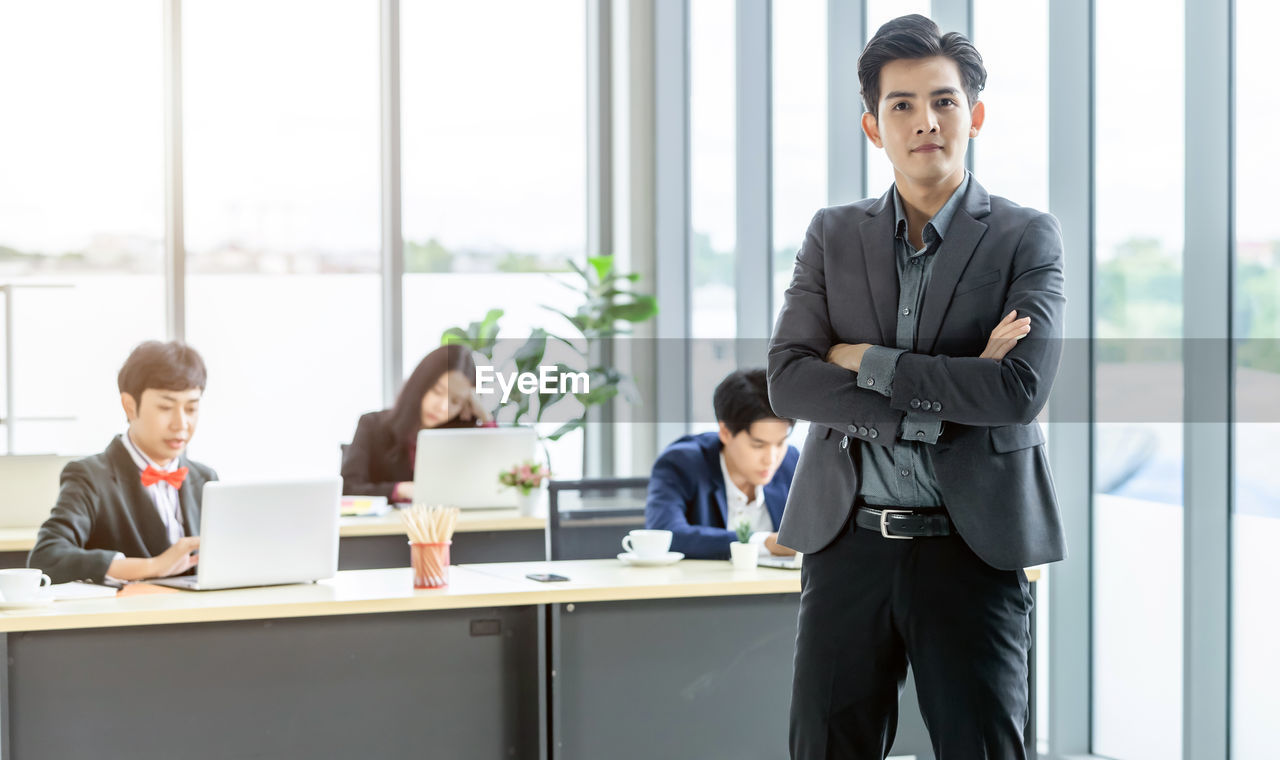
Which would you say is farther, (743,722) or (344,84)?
(344,84)

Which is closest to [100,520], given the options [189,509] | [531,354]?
[189,509]

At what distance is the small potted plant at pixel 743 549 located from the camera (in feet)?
11.2

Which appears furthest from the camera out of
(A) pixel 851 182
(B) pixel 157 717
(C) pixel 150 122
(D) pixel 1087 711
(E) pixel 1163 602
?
(C) pixel 150 122

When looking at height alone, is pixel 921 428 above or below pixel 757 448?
above

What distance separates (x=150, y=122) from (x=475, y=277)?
1.93 meters

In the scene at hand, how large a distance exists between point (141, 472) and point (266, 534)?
672mm

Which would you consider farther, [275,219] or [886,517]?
[275,219]

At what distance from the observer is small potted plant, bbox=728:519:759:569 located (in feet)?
11.2

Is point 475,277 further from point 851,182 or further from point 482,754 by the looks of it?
point 482,754

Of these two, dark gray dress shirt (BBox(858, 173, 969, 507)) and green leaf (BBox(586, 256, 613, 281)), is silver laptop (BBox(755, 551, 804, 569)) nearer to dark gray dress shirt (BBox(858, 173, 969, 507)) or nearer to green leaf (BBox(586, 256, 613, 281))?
dark gray dress shirt (BBox(858, 173, 969, 507))

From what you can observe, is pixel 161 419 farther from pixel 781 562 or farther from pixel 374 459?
pixel 374 459

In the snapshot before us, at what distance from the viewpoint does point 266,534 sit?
118 inches

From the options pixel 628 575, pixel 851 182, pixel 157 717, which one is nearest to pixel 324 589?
pixel 157 717

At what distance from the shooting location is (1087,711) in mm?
3816
